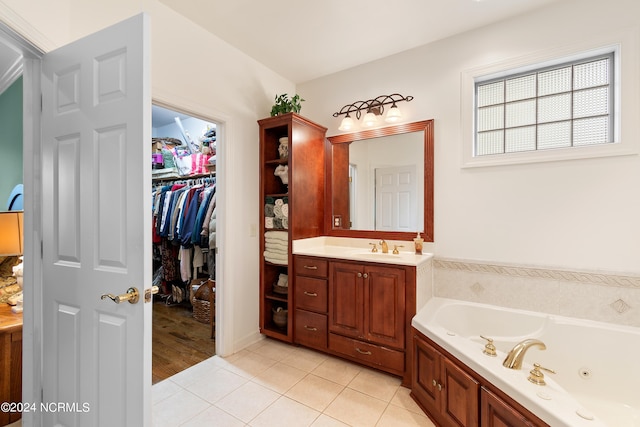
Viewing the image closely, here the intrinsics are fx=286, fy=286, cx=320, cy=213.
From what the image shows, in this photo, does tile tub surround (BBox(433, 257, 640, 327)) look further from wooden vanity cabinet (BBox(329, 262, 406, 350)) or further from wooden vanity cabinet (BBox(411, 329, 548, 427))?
wooden vanity cabinet (BBox(411, 329, 548, 427))

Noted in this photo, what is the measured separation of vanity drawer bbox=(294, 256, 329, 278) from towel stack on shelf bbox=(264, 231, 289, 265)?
0.47 feet

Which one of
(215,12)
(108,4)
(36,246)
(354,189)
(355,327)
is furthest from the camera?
(354,189)

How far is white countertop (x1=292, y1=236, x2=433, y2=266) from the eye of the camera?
7.56 ft

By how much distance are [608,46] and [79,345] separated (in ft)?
12.0

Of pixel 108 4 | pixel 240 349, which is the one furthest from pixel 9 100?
pixel 240 349

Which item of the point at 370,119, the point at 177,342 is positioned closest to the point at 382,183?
the point at 370,119

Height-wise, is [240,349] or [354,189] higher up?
[354,189]

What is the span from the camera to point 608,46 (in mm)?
1969

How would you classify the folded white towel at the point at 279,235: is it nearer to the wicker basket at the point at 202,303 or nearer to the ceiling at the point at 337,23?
the wicker basket at the point at 202,303

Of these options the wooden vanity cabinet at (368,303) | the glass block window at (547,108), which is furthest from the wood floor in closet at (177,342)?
the glass block window at (547,108)

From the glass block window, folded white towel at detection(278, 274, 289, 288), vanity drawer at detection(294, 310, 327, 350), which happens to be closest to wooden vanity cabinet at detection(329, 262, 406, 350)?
vanity drawer at detection(294, 310, 327, 350)

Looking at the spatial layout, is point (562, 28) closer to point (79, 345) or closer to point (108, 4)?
point (108, 4)

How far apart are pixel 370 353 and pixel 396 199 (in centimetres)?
138

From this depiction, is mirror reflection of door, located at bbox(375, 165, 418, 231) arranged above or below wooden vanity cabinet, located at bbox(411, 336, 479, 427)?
above
